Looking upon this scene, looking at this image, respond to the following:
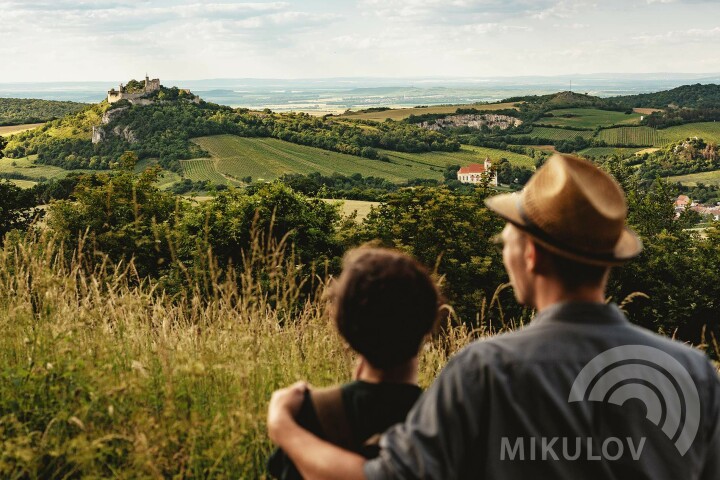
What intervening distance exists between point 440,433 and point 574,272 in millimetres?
509

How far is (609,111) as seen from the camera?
134 m

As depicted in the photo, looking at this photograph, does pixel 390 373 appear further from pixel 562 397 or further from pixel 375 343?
pixel 562 397

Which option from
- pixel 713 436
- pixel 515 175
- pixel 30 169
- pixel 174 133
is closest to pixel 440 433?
pixel 713 436

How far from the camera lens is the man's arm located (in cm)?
155

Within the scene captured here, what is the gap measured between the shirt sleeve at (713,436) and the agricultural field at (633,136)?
113 metres

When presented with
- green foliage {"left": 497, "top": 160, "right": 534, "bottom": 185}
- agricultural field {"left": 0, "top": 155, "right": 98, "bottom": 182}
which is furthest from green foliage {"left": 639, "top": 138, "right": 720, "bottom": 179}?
agricultural field {"left": 0, "top": 155, "right": 98, "bottom": 182}

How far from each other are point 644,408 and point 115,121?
119607 millimetres

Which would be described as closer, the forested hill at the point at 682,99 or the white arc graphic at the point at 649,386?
the white arc graphic at the point at 649,386

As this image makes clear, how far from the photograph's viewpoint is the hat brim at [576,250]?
5.29 ft

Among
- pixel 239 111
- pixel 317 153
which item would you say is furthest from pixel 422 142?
pixel 239 111

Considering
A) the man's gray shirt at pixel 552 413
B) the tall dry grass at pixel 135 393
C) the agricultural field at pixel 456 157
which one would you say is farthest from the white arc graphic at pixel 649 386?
the agricultural field at pixel 456 157

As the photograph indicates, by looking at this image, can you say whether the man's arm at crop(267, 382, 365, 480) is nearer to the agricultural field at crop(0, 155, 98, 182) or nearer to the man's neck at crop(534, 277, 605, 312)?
the man's neck at crop(534, 277, 605, 312)

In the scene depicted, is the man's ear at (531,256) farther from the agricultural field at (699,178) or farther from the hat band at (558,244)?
the agricultural field at (699,178)

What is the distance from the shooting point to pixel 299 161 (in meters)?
87.9
